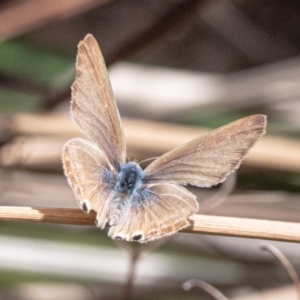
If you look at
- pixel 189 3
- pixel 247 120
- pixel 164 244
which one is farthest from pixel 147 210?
pixel 189 3

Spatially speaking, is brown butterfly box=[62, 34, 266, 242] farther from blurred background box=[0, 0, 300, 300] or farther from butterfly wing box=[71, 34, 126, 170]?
blurred background box=[0, 0, 300, 300]

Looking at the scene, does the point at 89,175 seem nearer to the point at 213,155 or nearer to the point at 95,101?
the point at 95,101

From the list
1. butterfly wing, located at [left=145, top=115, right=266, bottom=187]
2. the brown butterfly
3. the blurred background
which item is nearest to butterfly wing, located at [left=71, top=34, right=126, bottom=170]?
the brown butterfly

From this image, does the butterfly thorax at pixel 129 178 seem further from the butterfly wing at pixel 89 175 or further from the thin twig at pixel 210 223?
the thin twig at pixel 210 223

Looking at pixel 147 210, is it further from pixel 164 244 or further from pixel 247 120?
pixel 164 244

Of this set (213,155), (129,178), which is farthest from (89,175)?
(213,155)

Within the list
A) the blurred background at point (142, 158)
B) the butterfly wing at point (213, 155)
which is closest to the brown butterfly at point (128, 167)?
the butterfly wing at point (213, 155)
